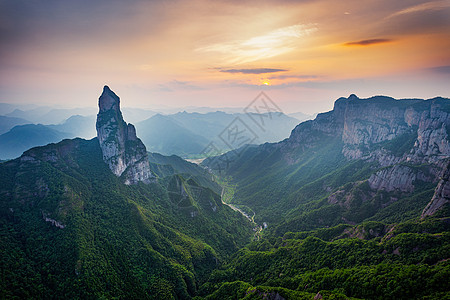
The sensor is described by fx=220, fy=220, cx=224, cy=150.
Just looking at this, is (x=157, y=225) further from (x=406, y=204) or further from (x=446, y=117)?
(x=446, y=117)

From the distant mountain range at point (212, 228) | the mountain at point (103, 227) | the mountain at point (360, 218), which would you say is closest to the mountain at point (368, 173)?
the mountain at point (360, 218)

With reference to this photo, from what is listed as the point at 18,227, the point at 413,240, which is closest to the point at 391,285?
the point at 413,240

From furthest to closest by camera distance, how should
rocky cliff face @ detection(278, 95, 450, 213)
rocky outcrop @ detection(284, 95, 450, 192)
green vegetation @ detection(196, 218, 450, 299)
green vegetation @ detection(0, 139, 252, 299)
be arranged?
rocky outcrop @ detection(284, 95, 450, 192)
rocky cliff face @ detection(278, 95, 450, 213)
green vegetation @ detection(0, 139, 252, 299)
green vegetation @ detection(196, 218, 450, 299)

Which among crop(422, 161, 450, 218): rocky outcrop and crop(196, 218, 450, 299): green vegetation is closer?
crop(196, 218, 450, 299): green vegetation

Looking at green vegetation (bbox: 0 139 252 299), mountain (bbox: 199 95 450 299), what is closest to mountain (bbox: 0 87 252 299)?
green vegetation (bbox: 0 139 252 299)

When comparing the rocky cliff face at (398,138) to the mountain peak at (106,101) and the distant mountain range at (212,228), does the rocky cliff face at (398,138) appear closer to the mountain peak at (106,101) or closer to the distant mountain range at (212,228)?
the distant mountain range at (212,228)

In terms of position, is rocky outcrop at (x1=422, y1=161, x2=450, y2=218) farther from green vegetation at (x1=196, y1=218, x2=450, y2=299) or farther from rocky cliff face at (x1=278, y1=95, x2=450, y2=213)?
green vegetation at (x1=196, y1=218, x2=450, y2=299)

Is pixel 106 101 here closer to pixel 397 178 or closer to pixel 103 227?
pixel 103 227
